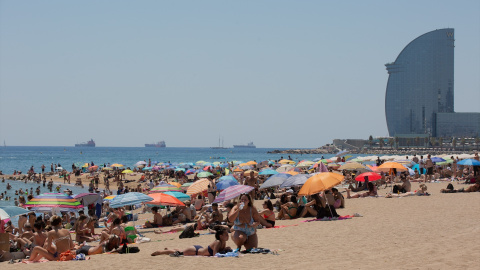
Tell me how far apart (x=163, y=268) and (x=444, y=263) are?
3.56 meters

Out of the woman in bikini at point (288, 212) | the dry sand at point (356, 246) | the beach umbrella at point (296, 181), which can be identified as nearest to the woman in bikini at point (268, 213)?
the dry sand at point (356, 246)

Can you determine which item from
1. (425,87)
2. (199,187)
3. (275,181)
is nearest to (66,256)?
(199,187)

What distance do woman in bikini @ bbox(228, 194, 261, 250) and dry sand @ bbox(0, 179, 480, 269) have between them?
341 mm

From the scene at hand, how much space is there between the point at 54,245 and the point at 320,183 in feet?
18.5

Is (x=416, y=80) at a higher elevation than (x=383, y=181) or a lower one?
higher

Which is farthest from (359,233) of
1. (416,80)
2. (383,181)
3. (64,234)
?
(416,80)

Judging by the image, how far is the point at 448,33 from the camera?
14338 cm

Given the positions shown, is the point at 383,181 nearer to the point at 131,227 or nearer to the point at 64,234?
the point at 131,227

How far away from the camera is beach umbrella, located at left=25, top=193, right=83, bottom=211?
467 inches

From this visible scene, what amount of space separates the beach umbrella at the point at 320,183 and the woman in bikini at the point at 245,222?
346cm

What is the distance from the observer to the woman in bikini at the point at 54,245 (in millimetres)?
7891

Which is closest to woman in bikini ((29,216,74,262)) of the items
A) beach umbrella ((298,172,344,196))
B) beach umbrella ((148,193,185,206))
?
beach umbrella ((148,193,185,206))

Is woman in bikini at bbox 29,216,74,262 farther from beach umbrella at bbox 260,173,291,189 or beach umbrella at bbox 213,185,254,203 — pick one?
beach umbrella at bbox 260,173,291,189

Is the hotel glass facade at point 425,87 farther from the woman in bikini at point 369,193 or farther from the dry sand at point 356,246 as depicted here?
the dry sand at point 356,246
